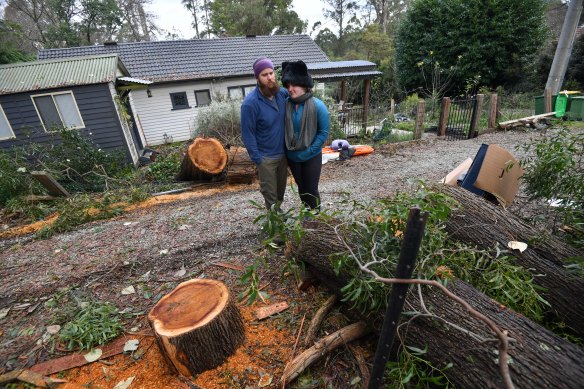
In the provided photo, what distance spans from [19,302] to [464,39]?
17.4 metres

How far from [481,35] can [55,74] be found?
1664cm

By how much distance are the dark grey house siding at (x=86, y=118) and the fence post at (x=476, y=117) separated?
985 centimetres

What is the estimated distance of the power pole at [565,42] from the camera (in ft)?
30.4

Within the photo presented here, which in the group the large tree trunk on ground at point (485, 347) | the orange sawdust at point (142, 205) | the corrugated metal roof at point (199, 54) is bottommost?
the orange sawdust at point (142, 205)

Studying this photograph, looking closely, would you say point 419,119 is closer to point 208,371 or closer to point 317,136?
point 317,136

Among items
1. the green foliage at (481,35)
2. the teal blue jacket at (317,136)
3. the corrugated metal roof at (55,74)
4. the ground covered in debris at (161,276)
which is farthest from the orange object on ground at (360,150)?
the green foliage at (481,35)

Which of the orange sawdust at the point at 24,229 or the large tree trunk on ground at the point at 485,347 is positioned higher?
the large tree trunk on ground at the point at 485,347

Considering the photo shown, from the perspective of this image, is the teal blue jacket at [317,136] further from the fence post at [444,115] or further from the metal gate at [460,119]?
the metal gate at [460,119]

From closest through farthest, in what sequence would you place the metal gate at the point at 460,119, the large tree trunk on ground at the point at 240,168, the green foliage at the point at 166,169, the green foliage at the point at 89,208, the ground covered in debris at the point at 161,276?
the ground covered in debris at the point at 161,276 → the green foliage at the point at 89,208 → the large tree trunk on ground at the point at 240,168 → the green foliage at the point at 166,169 → the metal gate at the point at 460,119

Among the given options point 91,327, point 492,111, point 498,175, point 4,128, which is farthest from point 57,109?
point 492,111

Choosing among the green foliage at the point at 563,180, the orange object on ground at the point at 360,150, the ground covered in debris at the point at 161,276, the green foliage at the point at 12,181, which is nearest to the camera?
the ground covered in debris at the point at 161,276

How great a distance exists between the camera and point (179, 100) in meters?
13.0

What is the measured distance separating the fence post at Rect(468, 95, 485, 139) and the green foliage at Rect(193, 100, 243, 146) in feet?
21.9

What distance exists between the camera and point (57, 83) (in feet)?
24.4
